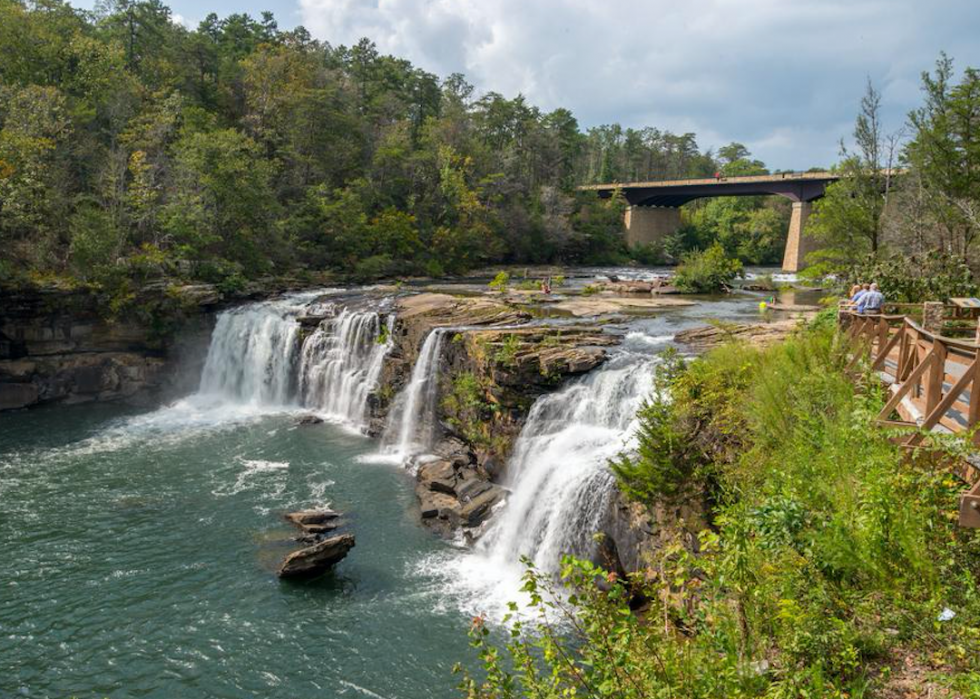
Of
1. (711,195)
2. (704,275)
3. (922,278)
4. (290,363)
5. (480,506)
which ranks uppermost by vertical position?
(711,195)

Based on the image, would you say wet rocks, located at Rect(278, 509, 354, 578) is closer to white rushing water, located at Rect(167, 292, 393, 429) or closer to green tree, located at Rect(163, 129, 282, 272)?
white rushing water, located at Rect(167, 292, 393, 429)

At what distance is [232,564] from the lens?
1373cm

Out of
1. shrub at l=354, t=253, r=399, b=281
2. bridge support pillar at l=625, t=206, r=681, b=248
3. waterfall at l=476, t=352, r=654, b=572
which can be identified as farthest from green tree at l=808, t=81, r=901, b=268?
bridge support pillar at l=625, t=206, r=681, b=248

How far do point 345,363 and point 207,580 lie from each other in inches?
488

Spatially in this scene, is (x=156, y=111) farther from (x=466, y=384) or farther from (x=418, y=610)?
(x=418, y=610)

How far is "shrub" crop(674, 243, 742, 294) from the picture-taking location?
33156 mm

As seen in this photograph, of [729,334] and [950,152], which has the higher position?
[950,152]

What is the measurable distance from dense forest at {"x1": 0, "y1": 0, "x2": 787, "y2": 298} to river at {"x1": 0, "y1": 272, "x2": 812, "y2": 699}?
11.5m

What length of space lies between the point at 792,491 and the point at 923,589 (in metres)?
1.80

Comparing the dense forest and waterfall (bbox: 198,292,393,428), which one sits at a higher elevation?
the dense forest

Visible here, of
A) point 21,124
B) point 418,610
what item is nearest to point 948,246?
point 418,610

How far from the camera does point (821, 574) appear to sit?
668 centimetres

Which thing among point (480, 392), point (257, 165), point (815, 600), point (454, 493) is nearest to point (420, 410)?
point (480, 392)

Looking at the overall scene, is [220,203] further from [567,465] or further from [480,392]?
[567,465]
